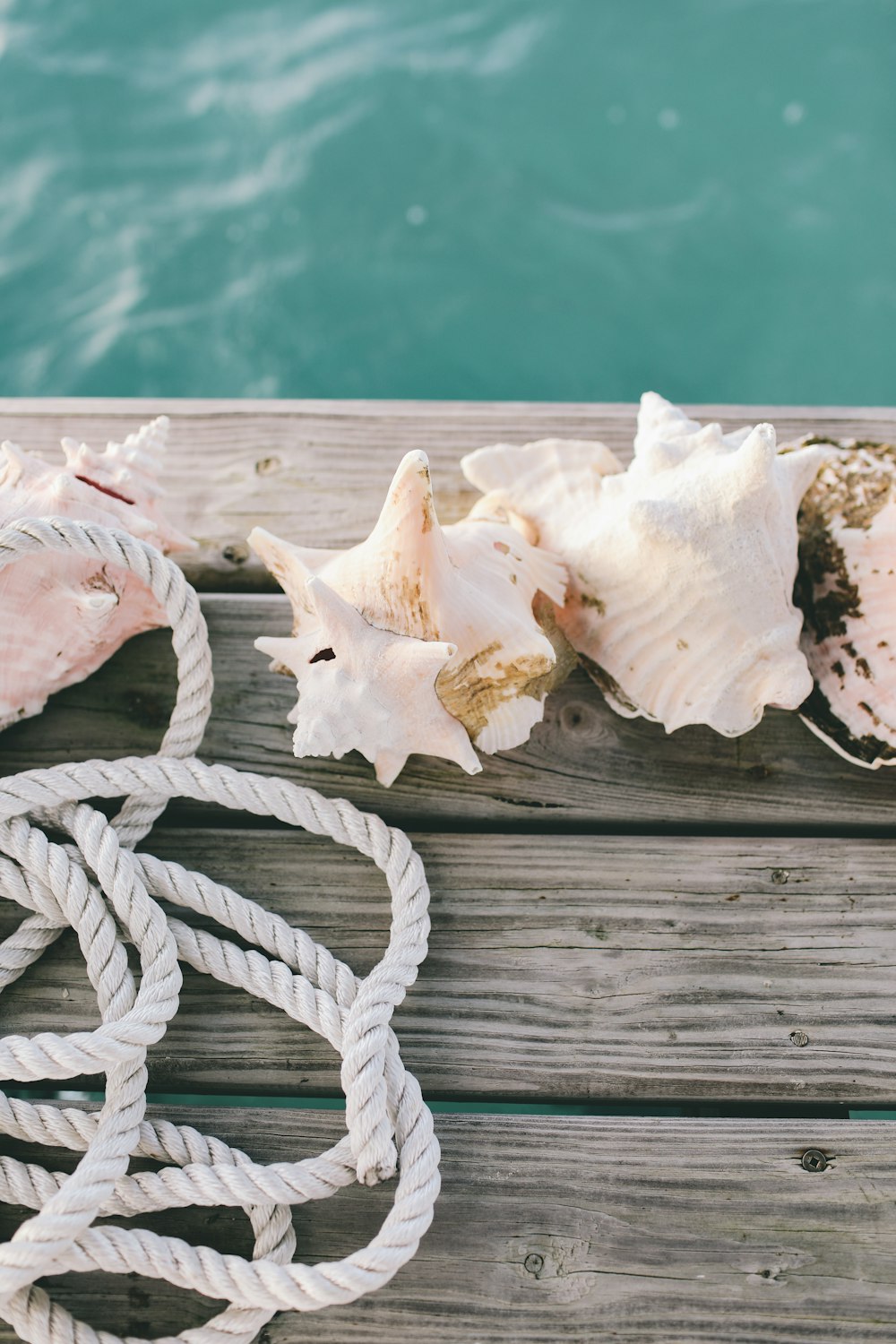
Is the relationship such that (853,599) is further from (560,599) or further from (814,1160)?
(814,1160)

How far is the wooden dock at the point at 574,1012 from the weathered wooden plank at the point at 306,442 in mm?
13

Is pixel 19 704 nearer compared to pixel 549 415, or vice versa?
pixel 19 704

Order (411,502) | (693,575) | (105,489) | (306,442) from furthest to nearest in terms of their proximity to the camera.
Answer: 1. (306,442)
2. (105,489)
3. (693,575)
4. (411,502)

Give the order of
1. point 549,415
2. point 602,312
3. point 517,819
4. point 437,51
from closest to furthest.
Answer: point 517,819, point 549,415, point 602,312, point 437,51

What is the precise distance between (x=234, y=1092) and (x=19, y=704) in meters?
0.52

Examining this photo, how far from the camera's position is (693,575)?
96cm

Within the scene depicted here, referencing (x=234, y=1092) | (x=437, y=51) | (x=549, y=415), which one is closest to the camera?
(x=234, y=1092)

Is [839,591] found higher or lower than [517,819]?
higher

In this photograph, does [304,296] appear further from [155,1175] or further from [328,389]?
[155,1175]

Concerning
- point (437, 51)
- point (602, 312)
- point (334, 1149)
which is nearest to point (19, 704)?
point (334, 1149)

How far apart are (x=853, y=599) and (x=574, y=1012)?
579mm

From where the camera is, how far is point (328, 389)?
2.26 metres

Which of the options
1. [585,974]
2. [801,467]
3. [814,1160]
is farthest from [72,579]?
[814,1160]

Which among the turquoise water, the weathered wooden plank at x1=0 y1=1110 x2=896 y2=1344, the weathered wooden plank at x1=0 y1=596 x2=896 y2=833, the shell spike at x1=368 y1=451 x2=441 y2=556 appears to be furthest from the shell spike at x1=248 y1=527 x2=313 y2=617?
the turquoise water
